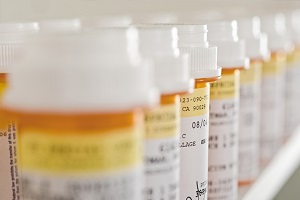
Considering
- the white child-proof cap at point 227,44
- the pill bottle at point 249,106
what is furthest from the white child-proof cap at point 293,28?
the white child-proof cap at point 227,44

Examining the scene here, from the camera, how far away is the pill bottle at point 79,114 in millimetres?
293

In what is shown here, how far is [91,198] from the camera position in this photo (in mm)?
300

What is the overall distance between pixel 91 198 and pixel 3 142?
0.18 m

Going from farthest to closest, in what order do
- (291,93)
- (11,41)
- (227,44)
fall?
(291,93) < (227,44) < (11,41)

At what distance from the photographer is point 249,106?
2.20 ft

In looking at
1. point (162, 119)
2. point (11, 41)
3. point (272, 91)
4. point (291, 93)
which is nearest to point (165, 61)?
point (162, 119)

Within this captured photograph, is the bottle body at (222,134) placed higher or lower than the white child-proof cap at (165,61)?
lower

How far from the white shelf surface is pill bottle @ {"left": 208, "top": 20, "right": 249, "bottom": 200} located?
0.05 metres

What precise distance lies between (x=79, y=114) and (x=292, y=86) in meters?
0.70

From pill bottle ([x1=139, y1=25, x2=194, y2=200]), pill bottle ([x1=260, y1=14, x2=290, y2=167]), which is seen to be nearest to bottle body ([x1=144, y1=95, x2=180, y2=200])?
pill bottle ([x1=139, y1=25, x2=194, y2=200])

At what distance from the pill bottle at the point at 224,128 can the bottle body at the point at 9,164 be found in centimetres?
19

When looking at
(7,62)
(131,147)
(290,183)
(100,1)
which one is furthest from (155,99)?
(290,183)

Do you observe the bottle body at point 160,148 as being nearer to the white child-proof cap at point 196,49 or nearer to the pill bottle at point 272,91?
the white child-proof cap at point 196,49

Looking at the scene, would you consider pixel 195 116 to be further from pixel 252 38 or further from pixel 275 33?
pixel 275 33
